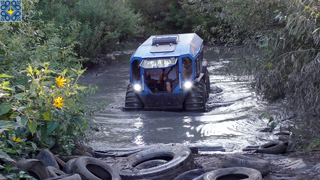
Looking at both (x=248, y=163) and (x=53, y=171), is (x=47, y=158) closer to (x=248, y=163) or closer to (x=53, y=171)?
(x=53, y=171)

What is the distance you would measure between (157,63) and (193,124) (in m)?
2.20

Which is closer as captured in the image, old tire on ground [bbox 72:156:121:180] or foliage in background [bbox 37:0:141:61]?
old tire on ground [bbox 72:156:121:180]

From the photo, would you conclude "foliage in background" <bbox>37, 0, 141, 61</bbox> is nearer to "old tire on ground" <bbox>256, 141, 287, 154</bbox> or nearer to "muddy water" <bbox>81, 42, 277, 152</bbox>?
"muddy water" <bbox>81, 42, 277, 152</bbox>

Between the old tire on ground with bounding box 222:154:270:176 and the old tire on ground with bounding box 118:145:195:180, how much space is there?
0.56 meters

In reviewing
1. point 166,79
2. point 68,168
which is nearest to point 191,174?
point 68,168

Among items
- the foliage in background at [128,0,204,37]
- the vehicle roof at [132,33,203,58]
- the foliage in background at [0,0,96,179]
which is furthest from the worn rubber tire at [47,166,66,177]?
the foliage in background at [128,0,204,37]

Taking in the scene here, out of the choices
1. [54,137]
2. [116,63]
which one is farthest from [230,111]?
[116,63]

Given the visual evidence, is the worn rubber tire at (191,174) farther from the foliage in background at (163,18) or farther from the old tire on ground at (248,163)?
the foliage in background at (163,18)

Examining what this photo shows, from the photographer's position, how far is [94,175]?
558cm

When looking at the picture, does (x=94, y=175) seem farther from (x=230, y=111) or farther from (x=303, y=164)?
(x=230, y=111)

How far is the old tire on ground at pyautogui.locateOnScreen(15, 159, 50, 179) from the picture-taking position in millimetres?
4723

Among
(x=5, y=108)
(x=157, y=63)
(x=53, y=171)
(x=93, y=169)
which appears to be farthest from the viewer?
(x=157, y=63)

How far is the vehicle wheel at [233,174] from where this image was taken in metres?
5.33

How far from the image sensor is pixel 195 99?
40.4 ft
